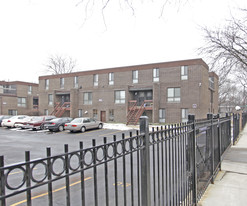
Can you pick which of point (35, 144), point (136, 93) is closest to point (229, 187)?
point (35, 144)

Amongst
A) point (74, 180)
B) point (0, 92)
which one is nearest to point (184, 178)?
point (74, 180)

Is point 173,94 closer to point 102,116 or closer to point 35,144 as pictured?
point 102,116

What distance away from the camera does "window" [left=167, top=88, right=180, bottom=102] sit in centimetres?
3045

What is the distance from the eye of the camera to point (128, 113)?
105 feet

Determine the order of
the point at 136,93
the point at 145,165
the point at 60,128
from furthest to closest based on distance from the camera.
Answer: the point at 136,93 < the point at 60,128 < the point at 145,165

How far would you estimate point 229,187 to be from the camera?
525 centimetres

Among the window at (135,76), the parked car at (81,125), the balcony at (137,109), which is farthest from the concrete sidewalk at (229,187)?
the window at (135,76)

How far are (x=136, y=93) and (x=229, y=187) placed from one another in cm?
2939

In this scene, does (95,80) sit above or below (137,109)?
above

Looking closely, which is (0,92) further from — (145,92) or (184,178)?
(184,178)

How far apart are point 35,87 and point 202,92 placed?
40349 mm

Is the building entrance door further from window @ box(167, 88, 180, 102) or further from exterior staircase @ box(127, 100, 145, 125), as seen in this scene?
window @ box(167, 88, 180, 102)

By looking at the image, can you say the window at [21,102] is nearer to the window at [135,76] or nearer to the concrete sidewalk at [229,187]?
the window at [135,76]

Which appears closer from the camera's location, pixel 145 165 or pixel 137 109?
pixel 145 165
